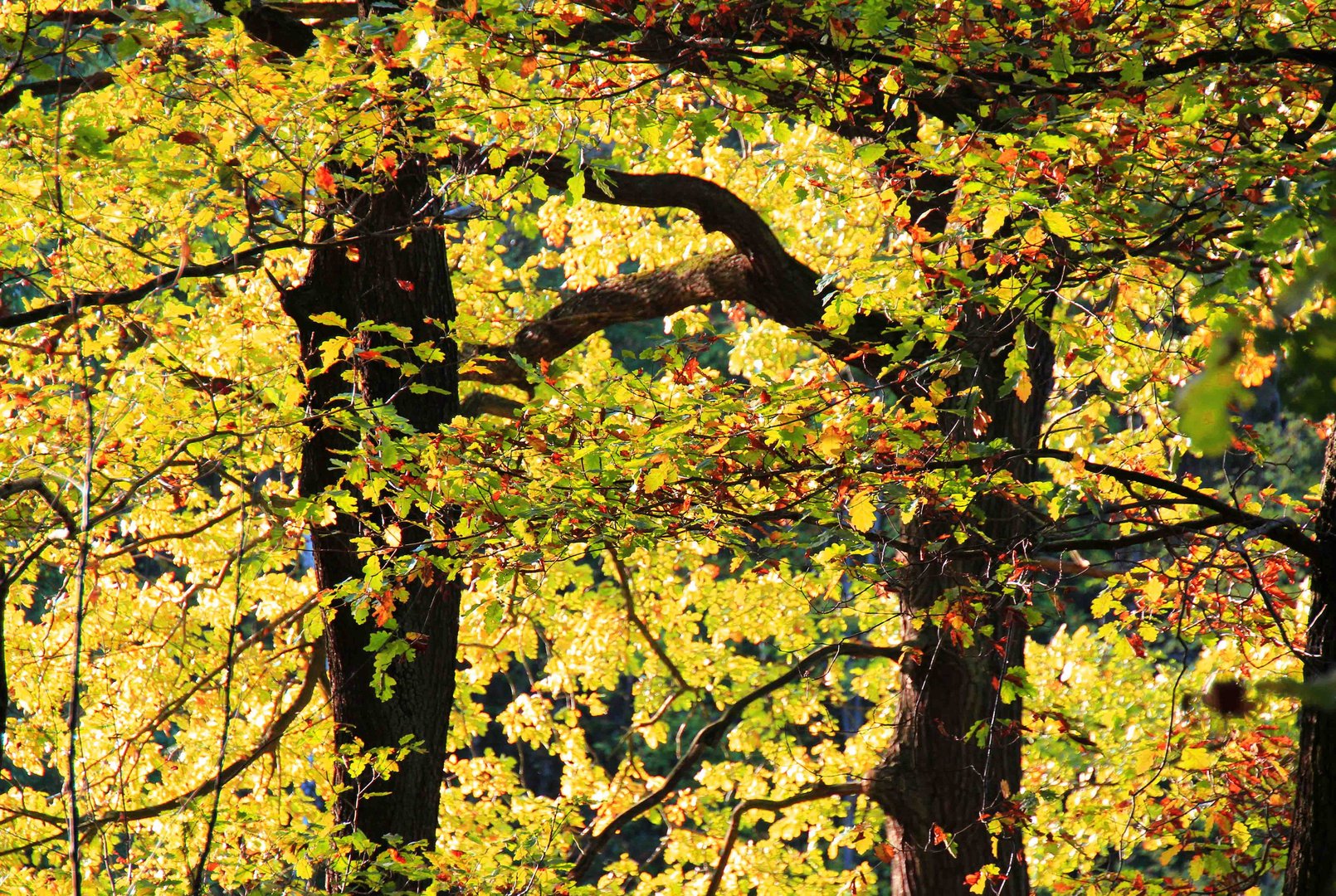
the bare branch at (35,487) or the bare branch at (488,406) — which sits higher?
the bare branch at (488,406)

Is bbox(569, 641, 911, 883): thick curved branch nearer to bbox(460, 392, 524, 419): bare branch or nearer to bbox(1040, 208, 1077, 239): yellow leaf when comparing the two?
bbox(460, 392, 524, 419): bare branch

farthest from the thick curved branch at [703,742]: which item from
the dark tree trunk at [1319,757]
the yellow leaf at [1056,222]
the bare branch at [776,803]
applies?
the yellow leaf at [1056,222]

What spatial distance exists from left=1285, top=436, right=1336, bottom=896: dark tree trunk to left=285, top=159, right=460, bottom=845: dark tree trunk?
341cm

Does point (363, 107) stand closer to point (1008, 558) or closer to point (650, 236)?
point (1008, 558)

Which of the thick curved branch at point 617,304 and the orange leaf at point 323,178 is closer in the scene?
the orange leaf at point 323,178

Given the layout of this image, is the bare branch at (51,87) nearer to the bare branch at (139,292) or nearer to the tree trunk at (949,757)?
the bare branch at (139,292)

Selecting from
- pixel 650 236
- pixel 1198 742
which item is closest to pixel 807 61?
pixel 1198 742

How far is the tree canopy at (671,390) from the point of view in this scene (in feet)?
10.8

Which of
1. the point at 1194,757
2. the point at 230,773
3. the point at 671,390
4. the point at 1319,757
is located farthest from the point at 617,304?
the point at 1319,757

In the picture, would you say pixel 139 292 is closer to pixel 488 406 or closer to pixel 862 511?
pixel 862 511

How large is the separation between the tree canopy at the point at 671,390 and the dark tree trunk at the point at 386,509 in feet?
0.07

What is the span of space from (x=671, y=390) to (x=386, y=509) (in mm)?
1380

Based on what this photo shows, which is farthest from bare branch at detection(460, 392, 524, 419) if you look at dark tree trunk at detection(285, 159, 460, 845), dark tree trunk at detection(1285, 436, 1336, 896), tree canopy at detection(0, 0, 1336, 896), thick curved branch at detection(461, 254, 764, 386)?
dark tree trunk at detection(1285, 436, 1336, 896)

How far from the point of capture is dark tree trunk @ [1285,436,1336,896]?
307 cm
